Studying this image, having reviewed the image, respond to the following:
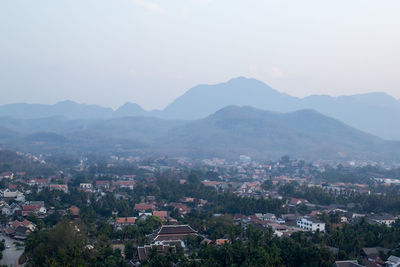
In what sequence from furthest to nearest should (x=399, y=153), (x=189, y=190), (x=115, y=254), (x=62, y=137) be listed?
(x=62, y=137)
(x=399, y=153)
(x=189, y=190)
(x=115, y=254)

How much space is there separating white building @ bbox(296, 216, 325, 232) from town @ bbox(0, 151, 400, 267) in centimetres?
6

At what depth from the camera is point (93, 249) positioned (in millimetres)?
16781

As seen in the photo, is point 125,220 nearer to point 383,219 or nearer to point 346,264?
point 346,264

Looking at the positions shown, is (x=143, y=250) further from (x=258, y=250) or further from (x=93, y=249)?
(x=258, y=250)

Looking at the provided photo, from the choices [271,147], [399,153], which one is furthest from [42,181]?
[399,153]

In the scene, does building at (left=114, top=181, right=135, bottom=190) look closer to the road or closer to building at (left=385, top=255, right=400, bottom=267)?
the road

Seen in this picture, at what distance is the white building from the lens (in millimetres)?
24141

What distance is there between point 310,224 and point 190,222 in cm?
667

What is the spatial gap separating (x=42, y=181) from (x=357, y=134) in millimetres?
78877

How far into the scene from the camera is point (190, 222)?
23.3 m

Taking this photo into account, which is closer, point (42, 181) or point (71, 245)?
point (71, 245)

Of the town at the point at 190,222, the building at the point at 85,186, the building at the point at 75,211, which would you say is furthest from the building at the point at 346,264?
the building at the point at 85,186

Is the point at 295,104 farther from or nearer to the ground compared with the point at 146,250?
farther from the ground

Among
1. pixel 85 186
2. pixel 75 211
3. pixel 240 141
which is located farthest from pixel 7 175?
pixel 240 141
